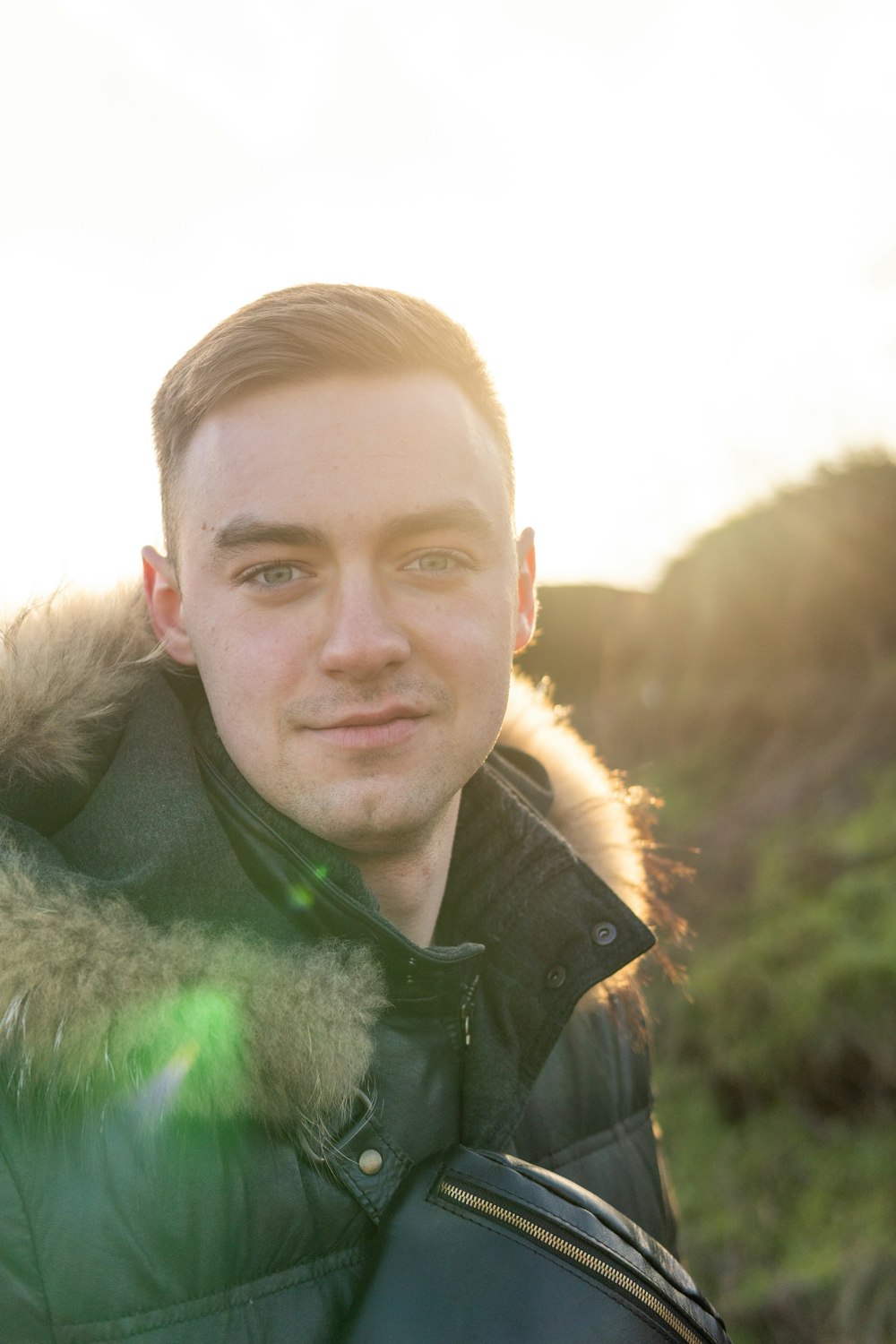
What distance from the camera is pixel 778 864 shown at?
570 cm

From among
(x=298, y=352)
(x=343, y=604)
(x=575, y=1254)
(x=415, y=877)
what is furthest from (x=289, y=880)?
(x=298, y=352)

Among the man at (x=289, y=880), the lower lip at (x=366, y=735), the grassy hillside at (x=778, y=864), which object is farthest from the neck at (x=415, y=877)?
the grassy hillside at (x=778, y=864)

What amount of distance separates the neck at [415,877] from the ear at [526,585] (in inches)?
21.4

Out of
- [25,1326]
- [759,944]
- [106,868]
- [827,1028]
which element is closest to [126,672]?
[106,868]

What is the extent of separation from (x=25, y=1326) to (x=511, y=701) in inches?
78.5

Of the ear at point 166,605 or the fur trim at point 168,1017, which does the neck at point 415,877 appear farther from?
the ear at point 166,605

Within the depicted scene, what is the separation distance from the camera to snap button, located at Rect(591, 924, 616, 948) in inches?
89.0

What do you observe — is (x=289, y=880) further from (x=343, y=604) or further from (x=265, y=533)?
(x=265, y=533)

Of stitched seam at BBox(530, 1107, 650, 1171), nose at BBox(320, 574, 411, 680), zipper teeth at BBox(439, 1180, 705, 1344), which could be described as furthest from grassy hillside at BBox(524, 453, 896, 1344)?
nose at BBox(320, 574, 411, 680)

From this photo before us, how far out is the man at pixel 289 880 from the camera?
1438 millimetres

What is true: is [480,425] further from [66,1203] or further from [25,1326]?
[25,1326]

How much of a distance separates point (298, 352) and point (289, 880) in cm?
110

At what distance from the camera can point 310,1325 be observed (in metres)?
1.49

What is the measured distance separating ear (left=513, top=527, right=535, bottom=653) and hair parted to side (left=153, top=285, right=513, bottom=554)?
45cm
